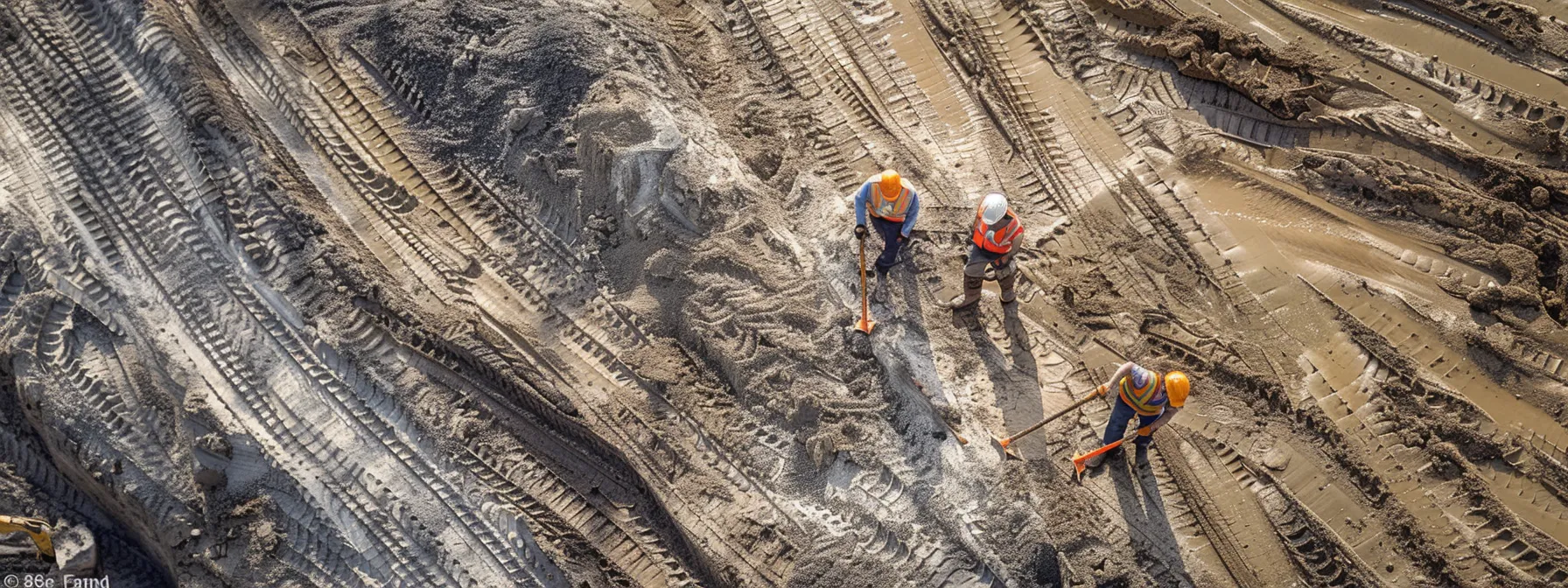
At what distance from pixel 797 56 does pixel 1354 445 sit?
5.68 meters

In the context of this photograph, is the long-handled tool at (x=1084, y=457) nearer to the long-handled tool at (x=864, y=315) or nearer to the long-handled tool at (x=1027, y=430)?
the long-handled tool at (x=1027, y=430)

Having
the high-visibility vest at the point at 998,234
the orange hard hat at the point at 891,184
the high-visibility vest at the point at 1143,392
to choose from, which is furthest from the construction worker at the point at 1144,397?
the orange hard hat at the point at 891,184

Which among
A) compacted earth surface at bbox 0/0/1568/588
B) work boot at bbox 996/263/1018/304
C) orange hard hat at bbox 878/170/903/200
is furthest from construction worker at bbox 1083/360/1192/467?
orange hard hat at bbox 878/170/903/200

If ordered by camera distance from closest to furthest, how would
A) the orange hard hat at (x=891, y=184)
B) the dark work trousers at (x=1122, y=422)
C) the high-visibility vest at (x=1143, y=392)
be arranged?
the high-visibility vest at (x=1143, y=392) < the dark work trousers at (x=1122, y=422) < the orange hard hat at (x=891, y=184)

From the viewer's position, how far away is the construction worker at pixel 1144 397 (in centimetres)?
702

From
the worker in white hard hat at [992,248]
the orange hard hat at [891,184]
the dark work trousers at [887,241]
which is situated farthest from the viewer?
the dark work trousers at [887,241]

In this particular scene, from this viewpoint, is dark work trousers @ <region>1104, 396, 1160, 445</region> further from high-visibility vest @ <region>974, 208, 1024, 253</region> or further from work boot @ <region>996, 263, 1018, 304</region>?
high-visibility vest @ <region>974, 208, 1024, 253</region>

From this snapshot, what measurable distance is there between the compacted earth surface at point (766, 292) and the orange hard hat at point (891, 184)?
0.88m

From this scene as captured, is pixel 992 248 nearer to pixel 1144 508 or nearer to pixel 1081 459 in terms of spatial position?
pixel 1081 459

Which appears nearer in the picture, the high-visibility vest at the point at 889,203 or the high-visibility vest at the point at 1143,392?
the high-visibility vest at the point at 1143,392

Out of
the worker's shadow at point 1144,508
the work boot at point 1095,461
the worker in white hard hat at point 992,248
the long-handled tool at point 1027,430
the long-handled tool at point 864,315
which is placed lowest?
the worker's shadow at point 1144,508

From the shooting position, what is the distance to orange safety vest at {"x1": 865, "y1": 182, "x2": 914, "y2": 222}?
302 inches

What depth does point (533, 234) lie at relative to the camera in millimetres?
8773

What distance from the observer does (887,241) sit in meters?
8.00
